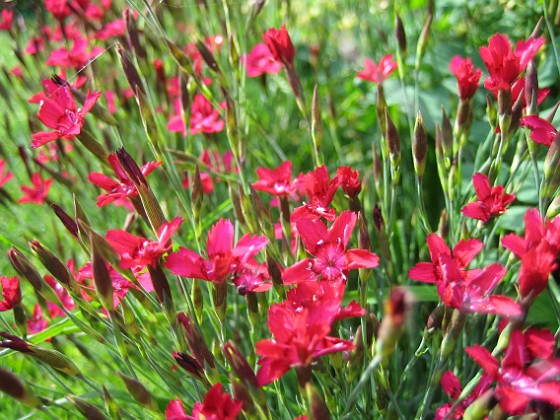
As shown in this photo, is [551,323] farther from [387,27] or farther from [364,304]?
[387,27]

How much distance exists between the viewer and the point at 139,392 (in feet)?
2.27

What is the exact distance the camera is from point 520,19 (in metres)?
1.68

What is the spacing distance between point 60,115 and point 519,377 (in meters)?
0.74

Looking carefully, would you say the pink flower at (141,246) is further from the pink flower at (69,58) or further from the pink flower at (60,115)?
the pink flower at (69,58)

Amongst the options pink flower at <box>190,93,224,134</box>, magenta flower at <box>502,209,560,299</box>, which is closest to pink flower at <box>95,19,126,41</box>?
pink flower at <box>190,93,224,134</box>

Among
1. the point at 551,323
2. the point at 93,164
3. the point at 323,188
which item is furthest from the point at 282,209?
the point at 93,164

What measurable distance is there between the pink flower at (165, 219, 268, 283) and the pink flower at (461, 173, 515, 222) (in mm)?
315

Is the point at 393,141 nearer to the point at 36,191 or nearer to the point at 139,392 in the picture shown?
the point at 139,392

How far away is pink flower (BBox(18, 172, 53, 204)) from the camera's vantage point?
54.4 inches

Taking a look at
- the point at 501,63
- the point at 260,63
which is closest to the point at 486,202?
the point at 501,63

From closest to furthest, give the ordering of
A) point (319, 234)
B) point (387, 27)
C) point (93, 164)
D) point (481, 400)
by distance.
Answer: point (481, 400) < point (319, 234) < point (93, 164) < point (387, 27)

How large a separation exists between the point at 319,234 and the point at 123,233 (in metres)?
0.26

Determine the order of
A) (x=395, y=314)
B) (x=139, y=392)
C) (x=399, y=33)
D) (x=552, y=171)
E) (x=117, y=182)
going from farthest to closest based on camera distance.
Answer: (x=399, y=33), (x=117, y=182), (x=552, y=171), (x=139, y=392), (x=395, y=314)

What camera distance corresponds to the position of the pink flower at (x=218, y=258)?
0.69 m
